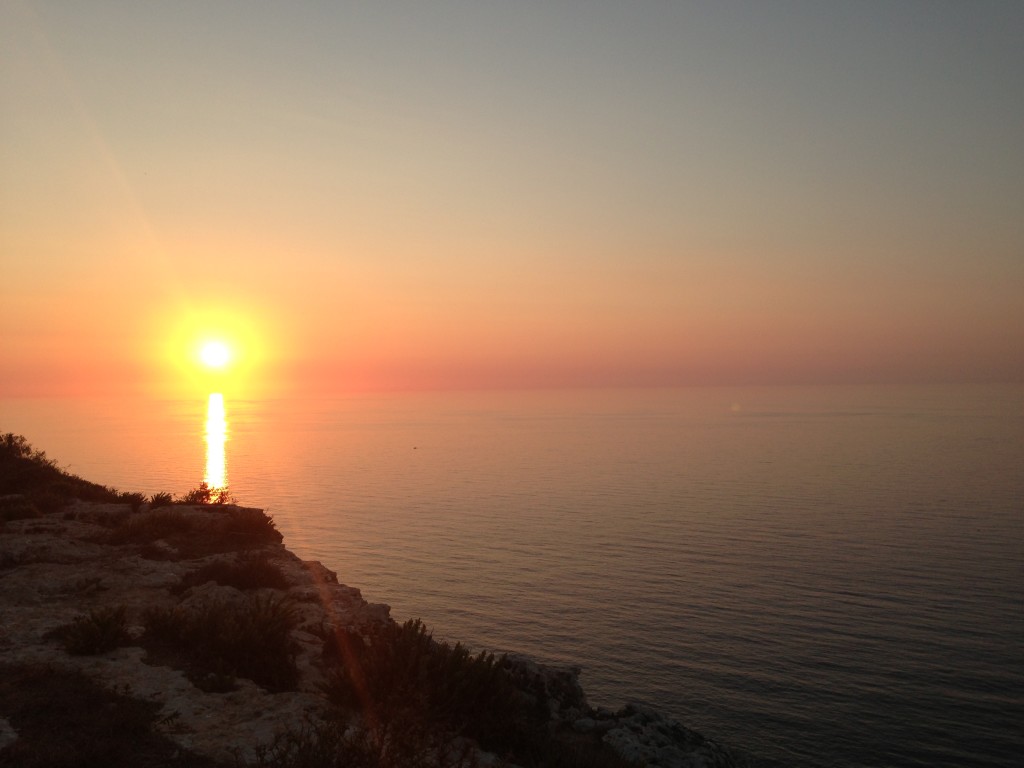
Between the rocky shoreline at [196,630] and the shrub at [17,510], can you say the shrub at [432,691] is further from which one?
the shrub at [17,510]

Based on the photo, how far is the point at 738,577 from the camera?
160ft

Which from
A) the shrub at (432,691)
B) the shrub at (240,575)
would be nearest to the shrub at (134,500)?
the shrub at (240,575)

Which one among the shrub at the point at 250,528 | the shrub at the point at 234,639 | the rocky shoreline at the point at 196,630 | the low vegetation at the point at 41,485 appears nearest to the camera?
the rocky shoreline at the point at 196,630

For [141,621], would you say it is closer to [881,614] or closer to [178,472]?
[881,614]

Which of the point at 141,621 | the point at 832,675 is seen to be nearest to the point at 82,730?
the point at 141,621

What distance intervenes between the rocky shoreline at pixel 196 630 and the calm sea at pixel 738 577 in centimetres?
1527

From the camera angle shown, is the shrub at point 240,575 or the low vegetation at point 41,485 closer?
the shrub at point 240,575

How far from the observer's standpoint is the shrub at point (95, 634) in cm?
1198

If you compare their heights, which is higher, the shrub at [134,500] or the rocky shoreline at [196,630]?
the shrub at [134,500]

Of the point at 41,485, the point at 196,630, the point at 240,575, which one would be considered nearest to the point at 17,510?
the point at 41,485

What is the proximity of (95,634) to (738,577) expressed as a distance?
45.3 metres

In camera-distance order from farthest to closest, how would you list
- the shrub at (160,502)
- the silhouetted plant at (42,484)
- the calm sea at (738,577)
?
1. the calm sea at (738,577)
2. the shrub at (160,502)
3. the silhouetted plant at (42,484)

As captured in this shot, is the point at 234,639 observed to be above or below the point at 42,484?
below

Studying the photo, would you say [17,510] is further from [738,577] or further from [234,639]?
[738,577]
